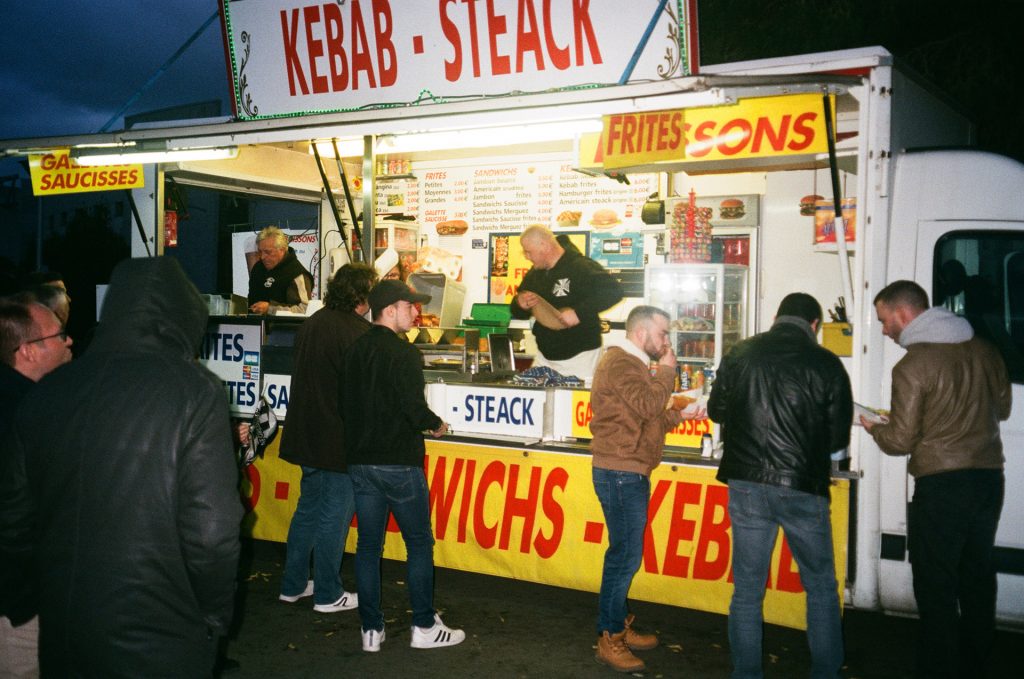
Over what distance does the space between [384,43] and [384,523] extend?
354cm

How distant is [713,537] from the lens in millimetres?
5117

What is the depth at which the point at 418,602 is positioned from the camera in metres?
4.81

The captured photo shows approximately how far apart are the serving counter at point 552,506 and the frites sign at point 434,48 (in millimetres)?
2149

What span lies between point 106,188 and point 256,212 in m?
15.7

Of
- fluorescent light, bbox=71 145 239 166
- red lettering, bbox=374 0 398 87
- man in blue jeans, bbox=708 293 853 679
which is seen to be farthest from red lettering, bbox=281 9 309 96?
man in blue jeans, bbox=708 293 853 679

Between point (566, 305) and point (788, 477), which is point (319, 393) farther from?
point (788, 477)

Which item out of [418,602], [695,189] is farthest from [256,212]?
[418,602]

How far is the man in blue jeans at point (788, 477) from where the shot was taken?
391cm

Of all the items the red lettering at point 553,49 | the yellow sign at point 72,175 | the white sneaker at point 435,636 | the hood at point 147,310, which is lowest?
the white sneaker at point 435,636

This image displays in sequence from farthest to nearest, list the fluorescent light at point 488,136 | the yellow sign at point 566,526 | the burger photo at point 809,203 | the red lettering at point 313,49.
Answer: the burger photo at point 809,203
the red lettering at point 313,49
the fluorescent light at point 488,136
the yellow sign at point 566,526

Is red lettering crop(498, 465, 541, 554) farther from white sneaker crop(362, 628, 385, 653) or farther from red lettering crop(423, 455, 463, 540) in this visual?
white sneaker crop(362, 628, 385, 653)

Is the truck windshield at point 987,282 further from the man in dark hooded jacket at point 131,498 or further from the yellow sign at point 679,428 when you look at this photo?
the man in dark hooded jacket at point 131,498

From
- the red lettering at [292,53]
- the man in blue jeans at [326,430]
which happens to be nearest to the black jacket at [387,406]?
the man in blue jeans at [326,430]

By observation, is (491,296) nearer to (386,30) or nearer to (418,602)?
(386,30)
